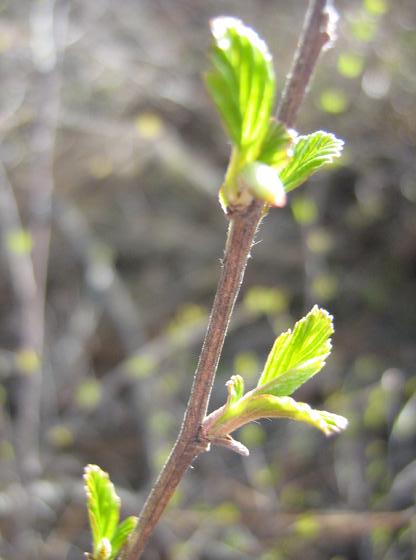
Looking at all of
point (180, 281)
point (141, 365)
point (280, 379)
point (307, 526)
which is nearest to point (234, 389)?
point (280, 379)

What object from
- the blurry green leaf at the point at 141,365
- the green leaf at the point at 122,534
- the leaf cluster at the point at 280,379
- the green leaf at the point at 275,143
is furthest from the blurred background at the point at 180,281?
the green leaf at the point at 275,143

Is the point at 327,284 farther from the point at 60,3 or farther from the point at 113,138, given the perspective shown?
the point at 60,3

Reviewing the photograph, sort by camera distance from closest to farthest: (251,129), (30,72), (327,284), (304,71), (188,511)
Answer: (251,129) → (304,71) → (188,511) → (327,284) → (30,72)

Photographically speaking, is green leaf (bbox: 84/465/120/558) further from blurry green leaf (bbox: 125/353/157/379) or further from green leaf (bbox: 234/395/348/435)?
blurry green leaf (bbox: 125/353/157/379)

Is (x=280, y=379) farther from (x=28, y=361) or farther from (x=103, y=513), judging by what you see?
(x=28, y=361)

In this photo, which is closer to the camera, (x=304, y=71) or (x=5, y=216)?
(x=304, y=71)

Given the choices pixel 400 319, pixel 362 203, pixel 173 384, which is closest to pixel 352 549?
pixel 173 384
